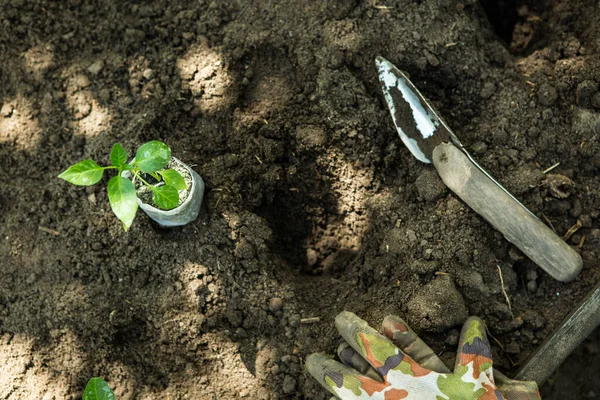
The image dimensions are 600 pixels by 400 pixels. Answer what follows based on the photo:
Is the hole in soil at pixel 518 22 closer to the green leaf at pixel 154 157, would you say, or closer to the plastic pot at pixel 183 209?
the plastic pot at pixel 183 209

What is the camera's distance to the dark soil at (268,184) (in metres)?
1.88

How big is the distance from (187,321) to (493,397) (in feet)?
3.43

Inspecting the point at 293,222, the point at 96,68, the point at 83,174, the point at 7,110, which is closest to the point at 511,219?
the point at 293,222

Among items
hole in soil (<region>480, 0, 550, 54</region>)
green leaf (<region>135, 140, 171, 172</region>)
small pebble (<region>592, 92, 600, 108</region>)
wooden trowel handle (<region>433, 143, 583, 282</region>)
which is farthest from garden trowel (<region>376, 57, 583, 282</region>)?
green leaf (<region>135, 140, 171, 172</region>)

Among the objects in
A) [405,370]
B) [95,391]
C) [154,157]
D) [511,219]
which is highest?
[511,219]

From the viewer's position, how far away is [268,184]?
202 cm

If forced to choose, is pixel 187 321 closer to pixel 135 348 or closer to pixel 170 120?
pixel 135 348

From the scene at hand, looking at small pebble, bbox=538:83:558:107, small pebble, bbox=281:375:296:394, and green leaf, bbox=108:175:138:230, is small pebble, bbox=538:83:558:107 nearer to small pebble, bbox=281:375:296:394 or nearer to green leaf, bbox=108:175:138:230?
small pebble, bbox=281:375:296:394

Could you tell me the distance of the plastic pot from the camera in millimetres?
1727

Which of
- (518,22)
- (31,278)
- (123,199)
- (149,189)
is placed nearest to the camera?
(123,199)

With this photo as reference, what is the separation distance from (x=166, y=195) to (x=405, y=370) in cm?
93

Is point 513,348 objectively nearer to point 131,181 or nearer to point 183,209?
point 183,209

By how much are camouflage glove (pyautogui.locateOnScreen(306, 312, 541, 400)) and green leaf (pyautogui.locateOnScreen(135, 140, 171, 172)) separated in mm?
806

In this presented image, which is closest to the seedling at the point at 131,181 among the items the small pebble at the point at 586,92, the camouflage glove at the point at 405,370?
the camouflage glove at the point at 405,370
